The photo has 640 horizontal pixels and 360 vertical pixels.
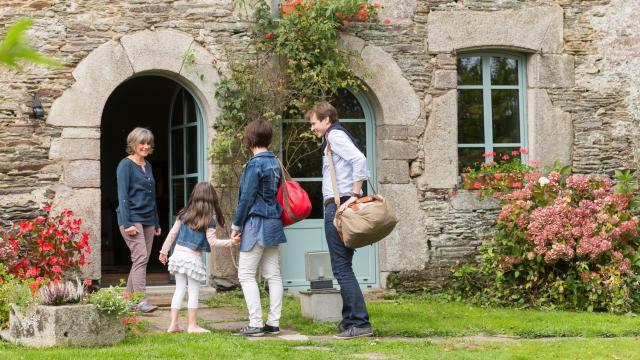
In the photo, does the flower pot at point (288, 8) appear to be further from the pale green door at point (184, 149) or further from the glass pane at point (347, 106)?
the pale green door at point (184, 149)

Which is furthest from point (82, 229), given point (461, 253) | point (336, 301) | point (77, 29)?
point (461, 253)

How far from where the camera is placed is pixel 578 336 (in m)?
5.98

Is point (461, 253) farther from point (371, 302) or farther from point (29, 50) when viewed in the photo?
point (29, 50)

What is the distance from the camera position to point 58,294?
16.9 ft

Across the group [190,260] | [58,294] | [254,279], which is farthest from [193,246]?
[58,294]

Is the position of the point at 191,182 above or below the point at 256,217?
above

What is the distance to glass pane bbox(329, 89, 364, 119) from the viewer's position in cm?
876

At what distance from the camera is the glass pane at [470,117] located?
29.2ft

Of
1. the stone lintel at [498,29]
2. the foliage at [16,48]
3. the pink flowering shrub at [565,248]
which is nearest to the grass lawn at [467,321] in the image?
the pink flowering shrub at [565,248]

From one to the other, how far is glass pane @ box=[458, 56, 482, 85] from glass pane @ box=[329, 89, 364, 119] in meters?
1.20

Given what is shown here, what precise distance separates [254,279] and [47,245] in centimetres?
220

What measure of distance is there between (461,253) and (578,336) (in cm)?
276

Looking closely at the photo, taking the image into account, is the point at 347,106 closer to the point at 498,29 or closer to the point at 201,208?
the point at 498,29

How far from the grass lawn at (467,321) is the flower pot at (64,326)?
1.55 m
